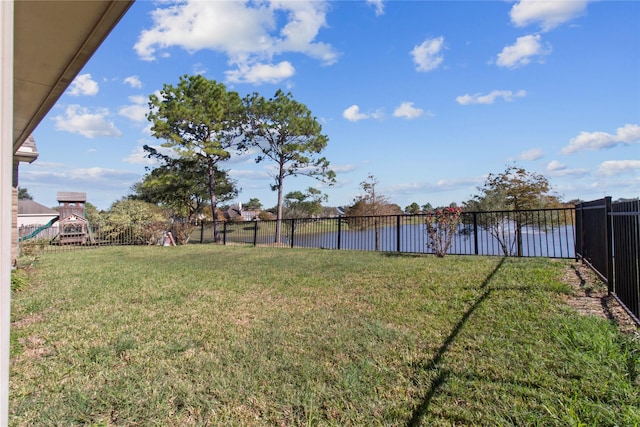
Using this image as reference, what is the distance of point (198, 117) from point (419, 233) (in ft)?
42.7

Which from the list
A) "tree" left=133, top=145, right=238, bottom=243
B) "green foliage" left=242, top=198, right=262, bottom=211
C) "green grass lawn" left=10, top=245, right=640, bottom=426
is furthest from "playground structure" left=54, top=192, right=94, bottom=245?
"green foliage" left=242, top=198, right=262, bottom=211

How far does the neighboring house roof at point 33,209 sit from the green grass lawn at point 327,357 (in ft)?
138

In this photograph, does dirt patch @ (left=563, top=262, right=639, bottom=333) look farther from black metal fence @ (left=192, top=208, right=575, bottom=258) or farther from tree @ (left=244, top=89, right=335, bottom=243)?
tree @ (left=244, top=89, right=335, bottom=243)

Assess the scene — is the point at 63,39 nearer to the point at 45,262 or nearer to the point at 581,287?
the point at 581,287

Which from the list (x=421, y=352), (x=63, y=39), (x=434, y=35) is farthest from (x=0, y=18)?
(x=434, y=35)

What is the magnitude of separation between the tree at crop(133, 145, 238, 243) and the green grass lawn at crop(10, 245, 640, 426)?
12447 mm

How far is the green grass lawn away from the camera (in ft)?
6.18

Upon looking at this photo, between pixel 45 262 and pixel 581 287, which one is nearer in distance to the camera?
pixel 581 287

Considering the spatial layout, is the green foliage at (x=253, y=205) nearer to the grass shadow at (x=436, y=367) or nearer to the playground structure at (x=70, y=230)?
the playground structure at (x=70, y=230)

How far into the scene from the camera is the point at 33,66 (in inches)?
93.7

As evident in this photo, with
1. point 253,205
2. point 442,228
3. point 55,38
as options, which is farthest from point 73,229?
point 253,205

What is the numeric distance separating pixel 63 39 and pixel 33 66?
662mm

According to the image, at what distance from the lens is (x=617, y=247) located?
344 centimetres

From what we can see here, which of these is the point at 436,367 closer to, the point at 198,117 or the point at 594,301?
the point at 594,301
